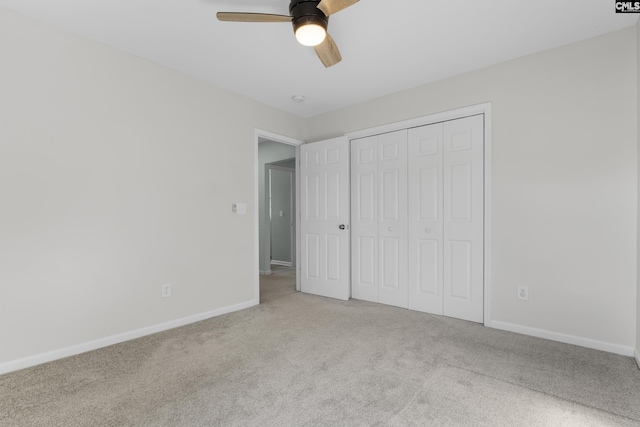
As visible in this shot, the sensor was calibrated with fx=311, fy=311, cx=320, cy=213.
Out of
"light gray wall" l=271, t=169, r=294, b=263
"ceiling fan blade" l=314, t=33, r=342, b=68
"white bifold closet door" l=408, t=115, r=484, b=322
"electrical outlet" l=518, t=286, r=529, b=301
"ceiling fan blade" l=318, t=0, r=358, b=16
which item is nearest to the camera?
"ceiling fan blade" l=318, t=0, r=358, b=16

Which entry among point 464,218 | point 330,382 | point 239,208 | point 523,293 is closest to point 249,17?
point 239,208

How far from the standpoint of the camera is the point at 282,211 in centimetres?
687

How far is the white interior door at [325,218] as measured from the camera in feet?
13.2

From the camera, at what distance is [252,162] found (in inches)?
150

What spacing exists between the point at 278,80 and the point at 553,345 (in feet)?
11.6

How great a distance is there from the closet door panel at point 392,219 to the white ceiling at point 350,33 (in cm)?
76

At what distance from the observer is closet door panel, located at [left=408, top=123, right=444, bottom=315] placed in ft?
11.0

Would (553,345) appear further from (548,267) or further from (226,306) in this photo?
(226,306)

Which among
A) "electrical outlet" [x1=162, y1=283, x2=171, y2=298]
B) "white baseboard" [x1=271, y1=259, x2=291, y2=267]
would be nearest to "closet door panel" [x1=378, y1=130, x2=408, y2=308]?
"electrical outlet" [x1=162, y1=283, x2=171, y2=298]

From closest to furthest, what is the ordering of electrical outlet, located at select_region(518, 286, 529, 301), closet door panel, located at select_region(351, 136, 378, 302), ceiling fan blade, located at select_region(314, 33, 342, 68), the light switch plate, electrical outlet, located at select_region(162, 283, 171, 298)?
1. ceiling fan blade, located at select_region(314, 33, 342, 68)
2. electrical outlet, located at select_region(518, 286, 529, 301)
3. electrical outlet, located at select_region(162, 283, 171, 298)
4. the light switch plate
5. closet door panel, located at select_region(351, 136, 378, 302)

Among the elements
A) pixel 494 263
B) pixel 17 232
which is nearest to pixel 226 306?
pixel 17 232

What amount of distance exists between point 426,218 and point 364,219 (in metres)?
0.80

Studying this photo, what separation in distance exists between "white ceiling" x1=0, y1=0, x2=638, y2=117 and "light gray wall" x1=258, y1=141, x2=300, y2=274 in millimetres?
2752

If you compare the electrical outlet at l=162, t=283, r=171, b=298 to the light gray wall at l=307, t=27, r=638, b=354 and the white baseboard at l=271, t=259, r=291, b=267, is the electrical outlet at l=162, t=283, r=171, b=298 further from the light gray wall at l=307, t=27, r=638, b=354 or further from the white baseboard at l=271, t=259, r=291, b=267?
the white baseboard at l=271, t=259, r=291, b=267
